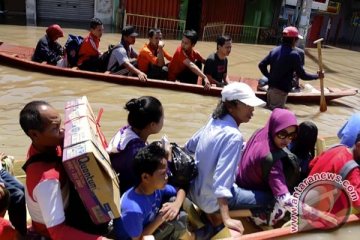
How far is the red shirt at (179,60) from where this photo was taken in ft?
21.4

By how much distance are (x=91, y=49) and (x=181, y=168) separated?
4839 millimetres

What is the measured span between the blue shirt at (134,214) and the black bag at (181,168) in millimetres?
313

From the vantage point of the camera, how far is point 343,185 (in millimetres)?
2564

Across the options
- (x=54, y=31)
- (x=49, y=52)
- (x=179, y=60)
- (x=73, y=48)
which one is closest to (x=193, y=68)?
(x=179, y=60)

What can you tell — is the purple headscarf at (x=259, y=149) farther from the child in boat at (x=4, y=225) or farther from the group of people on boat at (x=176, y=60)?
the group of people on boat at (x=176, y=60)

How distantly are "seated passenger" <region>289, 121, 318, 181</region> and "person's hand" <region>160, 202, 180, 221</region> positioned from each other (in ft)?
4.09

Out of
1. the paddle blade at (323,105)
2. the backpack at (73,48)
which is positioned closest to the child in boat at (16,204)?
the backpack at (73,48)

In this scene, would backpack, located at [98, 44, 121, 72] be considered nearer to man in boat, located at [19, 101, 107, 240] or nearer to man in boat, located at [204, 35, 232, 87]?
man in boat, located at [204, 35, 232, 87]

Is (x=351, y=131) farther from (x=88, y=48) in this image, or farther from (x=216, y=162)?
(x=88, y=48)

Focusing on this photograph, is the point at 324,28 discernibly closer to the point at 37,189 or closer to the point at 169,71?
the point at 169,71

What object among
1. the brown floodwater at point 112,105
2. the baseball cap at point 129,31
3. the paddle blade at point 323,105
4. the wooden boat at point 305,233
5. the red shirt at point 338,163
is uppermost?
the baseball cap at point 129,31

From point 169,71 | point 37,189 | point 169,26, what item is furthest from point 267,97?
point 169,26

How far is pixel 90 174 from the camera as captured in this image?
70.2 inches

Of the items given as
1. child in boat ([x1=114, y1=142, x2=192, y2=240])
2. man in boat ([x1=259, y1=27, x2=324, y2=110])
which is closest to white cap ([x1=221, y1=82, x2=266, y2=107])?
child in boat ([x1=114, y1=142, x2=192, y2=240])
